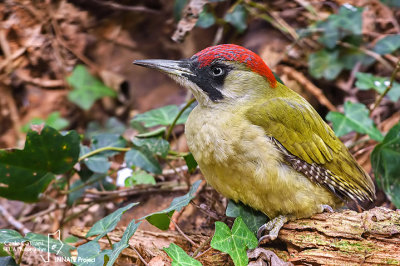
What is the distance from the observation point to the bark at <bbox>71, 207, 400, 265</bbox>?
2531 mm

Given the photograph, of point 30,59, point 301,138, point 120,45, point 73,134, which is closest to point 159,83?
point 120,45

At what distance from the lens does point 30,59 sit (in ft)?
16.7

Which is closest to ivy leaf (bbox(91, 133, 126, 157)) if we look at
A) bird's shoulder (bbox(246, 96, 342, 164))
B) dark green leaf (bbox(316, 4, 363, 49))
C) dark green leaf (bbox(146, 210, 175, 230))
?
dark green leaf (bbox(146, 210, 175, 230))

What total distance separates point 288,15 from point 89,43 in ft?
7.75

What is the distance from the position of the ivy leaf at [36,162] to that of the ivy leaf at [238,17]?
2253mm

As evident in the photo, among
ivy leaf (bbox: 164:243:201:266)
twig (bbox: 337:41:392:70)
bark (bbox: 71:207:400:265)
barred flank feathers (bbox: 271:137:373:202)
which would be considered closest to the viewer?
ivy leaf (bbox: 164:243:201:266)

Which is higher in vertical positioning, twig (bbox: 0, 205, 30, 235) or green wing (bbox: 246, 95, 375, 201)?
green wing (bbox: 246, 95, 375, 201)

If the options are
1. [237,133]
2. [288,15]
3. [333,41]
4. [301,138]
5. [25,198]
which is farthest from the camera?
[288,15]

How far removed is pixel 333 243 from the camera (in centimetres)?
260

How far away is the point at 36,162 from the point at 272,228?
1.63 metres

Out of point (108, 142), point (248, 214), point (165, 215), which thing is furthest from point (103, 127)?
point (248, 214)

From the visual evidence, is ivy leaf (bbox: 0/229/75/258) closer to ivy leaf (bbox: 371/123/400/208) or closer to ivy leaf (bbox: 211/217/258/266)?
ivy leaf (bbox: 211/217/258/266)

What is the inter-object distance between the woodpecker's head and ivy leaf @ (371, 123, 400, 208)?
3.68 ft

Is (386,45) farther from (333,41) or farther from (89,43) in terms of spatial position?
(89,43)
